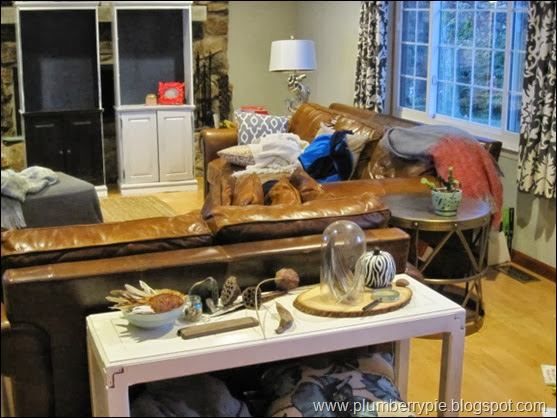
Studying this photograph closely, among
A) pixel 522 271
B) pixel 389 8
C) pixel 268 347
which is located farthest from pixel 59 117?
pixel 389 8

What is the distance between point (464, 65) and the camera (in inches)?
134

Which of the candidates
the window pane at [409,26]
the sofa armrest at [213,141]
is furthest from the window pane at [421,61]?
the sofa armrest at [213,141]

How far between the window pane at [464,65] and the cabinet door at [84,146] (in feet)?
6.06

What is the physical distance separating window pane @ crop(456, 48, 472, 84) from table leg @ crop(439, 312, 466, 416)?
1888 millimetres

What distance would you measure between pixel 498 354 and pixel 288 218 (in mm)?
850

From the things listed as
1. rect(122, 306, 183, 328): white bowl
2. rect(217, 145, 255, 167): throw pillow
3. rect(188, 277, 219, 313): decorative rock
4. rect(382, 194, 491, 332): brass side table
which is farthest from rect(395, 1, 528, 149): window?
rect(122, 306, 183, 328): white bowl

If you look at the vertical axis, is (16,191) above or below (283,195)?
above

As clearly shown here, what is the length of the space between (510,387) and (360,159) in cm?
161

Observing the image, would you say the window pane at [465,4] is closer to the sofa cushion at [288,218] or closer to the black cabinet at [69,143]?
the sofa cushion at [288,218]

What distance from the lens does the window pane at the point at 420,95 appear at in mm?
Result: 3883

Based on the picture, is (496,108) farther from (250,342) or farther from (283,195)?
(250,342)

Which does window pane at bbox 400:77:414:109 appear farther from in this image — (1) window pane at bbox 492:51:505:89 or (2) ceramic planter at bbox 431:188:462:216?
(2) ceramic planter at bbox 431:188:462:216

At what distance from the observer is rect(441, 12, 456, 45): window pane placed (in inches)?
139

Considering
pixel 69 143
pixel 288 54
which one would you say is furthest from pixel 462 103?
pixel 69 143
